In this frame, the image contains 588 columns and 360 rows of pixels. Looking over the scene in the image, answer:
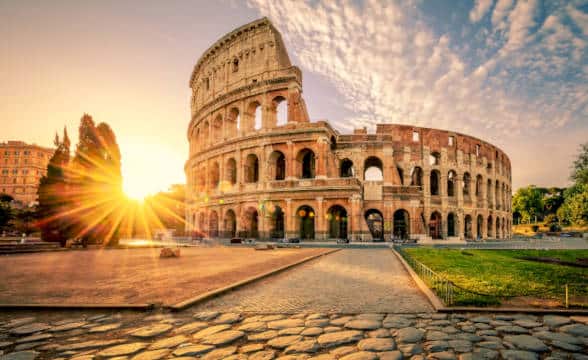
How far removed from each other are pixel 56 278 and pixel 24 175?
9915 cm

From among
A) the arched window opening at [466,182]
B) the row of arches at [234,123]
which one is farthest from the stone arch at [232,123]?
the arched window opening at [466,182]

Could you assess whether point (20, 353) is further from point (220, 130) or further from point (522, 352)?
point (220, 130)

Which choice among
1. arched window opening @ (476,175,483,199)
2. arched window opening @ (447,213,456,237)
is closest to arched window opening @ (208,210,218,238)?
arched window opening @ (447,213,456,237)

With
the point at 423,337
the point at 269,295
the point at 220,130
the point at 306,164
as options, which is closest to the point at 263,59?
the point at 220,130

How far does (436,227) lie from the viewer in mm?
39812

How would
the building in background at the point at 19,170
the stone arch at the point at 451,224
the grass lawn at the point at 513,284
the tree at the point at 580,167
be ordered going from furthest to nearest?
the building in background at the point at 19,170 < the stone arch at the point at 451,224 < the tree at the point at 580,167 < the grass lawn at the point at 513,284

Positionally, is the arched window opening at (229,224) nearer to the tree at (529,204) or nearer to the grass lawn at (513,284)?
the grass lawn at (513,284)

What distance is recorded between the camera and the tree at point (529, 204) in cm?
8388

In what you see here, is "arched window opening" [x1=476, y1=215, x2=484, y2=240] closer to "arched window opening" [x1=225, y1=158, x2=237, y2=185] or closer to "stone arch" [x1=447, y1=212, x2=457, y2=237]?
"stone arch" [x1=447, y1=212, x2=457, y2=237]

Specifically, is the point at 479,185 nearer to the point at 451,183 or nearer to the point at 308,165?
the point at 451,183

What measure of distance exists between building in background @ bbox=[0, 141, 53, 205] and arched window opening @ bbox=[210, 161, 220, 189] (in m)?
71.1

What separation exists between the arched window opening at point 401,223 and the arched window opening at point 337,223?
20.2 feet

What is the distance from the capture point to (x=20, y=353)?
3.75 metres

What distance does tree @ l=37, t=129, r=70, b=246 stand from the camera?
2527 centimetres
